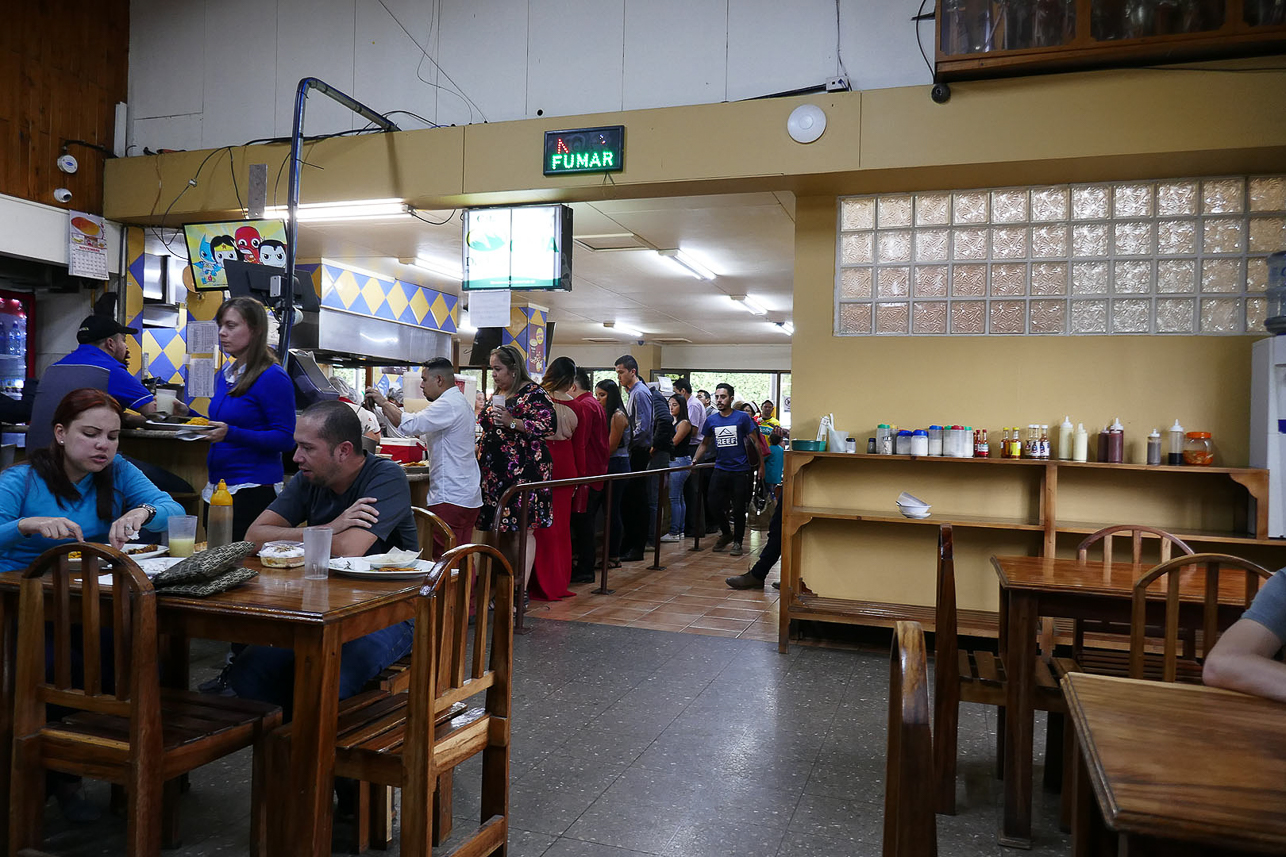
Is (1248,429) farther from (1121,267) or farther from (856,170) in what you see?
(856,170)

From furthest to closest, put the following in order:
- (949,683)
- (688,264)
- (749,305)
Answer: (749,305) → (688,264) → (949,683)

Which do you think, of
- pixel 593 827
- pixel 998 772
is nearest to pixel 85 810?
pixel 593 827

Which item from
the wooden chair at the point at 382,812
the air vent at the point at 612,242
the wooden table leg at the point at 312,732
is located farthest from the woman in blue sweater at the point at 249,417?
the air vent at the point at 612,242

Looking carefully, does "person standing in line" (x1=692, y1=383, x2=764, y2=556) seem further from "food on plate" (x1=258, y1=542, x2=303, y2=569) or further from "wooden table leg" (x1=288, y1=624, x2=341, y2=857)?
"wooden table leg" (x1=288, y1=624, x2=341, y2=857)

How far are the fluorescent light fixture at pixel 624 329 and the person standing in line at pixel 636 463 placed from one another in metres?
5.86

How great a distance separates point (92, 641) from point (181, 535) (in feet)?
1.83

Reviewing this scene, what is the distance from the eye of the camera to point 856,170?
4.68m

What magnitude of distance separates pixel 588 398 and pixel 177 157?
3.33 m

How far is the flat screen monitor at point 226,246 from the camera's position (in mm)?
5977

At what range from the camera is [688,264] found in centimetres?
897

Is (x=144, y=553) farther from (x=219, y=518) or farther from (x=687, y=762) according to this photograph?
(x=687, y=762)

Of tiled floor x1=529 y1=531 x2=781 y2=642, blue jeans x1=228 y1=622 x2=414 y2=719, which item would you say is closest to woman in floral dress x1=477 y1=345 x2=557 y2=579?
tiled floor x1=529 y1=531 x2=781 y2=642

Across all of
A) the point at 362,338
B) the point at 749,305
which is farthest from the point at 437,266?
the point at 749,305

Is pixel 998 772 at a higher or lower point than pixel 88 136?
lower
